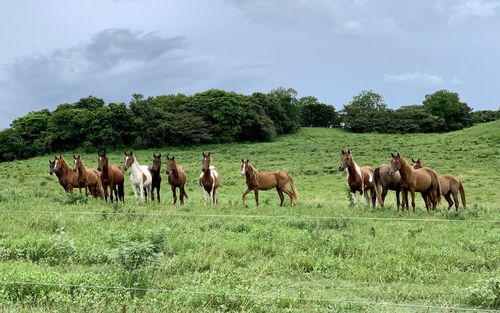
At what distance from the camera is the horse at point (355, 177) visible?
60.0ft

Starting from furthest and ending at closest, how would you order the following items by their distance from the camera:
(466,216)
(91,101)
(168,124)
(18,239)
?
(91,101) < (168,124) < (466,216) < (18,239)

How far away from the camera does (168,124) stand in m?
60.0

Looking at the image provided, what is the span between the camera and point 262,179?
2088 centimetres

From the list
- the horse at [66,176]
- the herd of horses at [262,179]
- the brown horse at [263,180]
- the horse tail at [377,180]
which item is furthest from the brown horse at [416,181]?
the horse at [66,176]

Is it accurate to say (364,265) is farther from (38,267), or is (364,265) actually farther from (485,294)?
(38,267)

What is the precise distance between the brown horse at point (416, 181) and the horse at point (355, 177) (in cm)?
162

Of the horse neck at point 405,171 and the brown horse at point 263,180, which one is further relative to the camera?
the brown horse at point 263,180

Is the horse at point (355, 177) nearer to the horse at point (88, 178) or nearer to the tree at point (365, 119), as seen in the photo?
the horse at point (88, 178)

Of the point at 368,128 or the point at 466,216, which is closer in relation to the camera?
the point at 466,216

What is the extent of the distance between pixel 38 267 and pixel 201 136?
54041 mm

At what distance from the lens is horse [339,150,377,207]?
60.0 ft

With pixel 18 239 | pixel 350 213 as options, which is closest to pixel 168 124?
pixel 350 213

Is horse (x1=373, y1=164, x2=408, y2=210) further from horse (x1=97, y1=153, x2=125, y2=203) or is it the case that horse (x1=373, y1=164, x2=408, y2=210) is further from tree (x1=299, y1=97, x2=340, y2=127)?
tree (x1=299, y1=97, x2=340, y2=127)

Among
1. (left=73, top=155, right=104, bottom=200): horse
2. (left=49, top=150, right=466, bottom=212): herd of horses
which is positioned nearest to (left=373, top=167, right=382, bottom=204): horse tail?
(left=49, top=150, right=466, bottom=212): herd of horses
